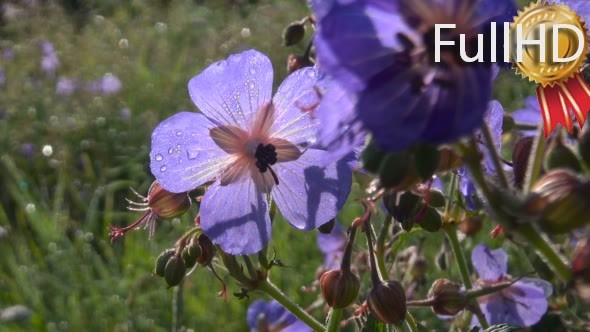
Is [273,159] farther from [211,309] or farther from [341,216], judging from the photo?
[341,216]

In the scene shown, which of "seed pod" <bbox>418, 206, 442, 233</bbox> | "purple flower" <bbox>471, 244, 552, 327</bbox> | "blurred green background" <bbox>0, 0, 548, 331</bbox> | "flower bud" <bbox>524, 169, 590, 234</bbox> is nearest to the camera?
"flower bud" <bbox>524, 169, 590, 234</bbox>

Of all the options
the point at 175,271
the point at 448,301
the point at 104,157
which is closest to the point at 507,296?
the point at 448,301

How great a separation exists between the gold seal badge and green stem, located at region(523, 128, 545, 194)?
0.10 m

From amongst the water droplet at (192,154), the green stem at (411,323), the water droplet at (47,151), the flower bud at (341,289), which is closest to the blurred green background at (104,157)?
the water droplet at (47,151)

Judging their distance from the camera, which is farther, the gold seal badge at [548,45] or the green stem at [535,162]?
the gold seal badge at [548,45]

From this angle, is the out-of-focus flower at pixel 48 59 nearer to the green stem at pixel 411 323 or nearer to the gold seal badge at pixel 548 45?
the green stem at pixel 411 323

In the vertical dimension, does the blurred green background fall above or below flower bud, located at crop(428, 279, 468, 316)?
below

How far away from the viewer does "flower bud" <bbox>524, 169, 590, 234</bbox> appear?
2.54 ft

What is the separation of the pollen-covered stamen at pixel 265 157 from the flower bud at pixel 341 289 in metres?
0.19

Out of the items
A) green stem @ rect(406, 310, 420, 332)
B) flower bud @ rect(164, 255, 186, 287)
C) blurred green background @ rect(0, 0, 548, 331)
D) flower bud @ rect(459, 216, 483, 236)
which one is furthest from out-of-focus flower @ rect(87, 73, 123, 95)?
green stem @ rect(406, 310, 420, 332)

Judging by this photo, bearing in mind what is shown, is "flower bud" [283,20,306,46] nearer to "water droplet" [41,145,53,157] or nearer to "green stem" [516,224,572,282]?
"green stem" [516,224,572,282]

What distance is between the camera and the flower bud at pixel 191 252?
1.34 m

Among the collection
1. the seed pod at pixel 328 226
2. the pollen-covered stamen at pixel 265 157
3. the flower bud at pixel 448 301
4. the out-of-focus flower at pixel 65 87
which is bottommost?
the out-of-focus flower at pixel 65 87

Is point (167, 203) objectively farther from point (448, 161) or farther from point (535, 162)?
point (535, 162)
